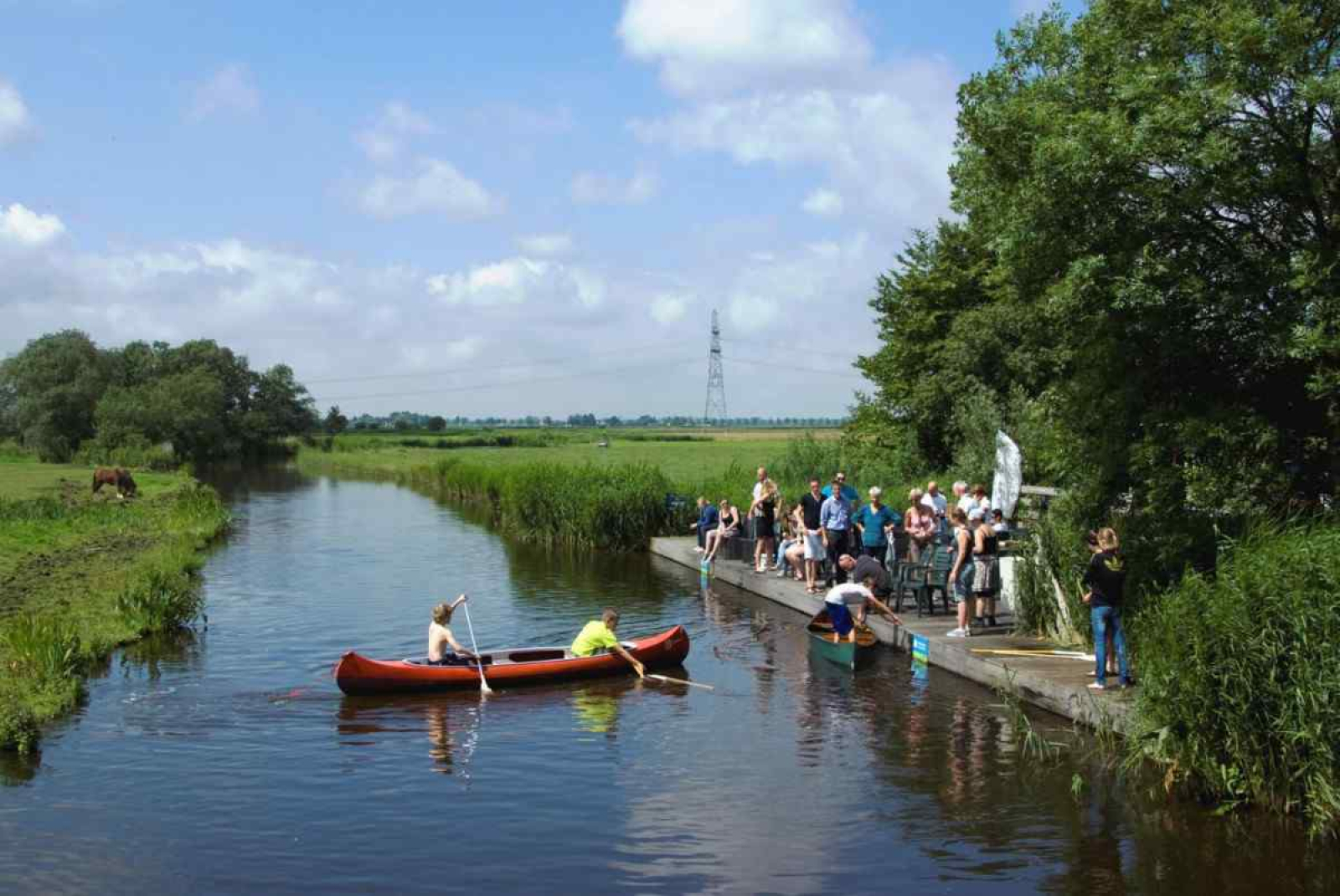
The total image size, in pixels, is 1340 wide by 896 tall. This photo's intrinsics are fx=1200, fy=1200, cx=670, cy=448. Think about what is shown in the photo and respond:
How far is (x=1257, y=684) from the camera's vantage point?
400 inches

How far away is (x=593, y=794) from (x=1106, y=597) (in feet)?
19.6

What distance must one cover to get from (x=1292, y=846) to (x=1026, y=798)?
7.61 feet

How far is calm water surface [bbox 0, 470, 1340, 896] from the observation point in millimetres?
9602

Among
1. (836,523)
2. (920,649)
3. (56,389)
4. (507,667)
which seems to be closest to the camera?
(507,667)

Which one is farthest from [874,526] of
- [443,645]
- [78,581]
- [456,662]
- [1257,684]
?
[78,581]

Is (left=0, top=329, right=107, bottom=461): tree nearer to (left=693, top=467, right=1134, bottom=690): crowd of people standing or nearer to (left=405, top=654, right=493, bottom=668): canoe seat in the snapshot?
(left=693, top=467, right=1134, bottom=690): crowd of people standing

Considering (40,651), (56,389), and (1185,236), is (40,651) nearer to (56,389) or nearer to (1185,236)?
(1185,236)

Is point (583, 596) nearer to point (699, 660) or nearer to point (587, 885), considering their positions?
point (699, 660)

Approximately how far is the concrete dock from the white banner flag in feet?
10.0

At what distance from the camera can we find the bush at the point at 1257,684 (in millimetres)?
9781

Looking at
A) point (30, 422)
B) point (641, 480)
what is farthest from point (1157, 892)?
point (30, 422)

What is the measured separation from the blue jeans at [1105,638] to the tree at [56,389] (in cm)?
8404

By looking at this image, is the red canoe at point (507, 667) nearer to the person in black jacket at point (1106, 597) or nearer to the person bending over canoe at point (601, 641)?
the person bending over canoe at point (601, 641)

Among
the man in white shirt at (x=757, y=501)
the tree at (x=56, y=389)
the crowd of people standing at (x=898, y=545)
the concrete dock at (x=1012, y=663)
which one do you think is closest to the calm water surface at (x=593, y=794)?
the concrete dock at (x=1012, y=663)
